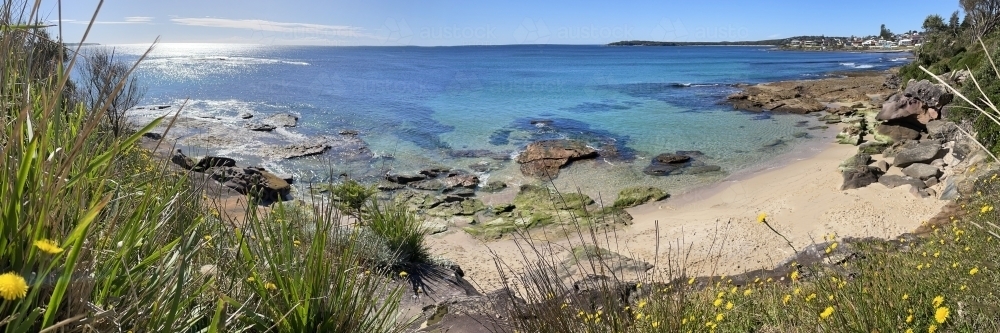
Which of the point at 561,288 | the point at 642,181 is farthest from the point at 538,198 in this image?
the point at 561,288

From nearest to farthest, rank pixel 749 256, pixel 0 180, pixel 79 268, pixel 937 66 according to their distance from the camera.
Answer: pixel 0 180 < pixel 79 268 < pixel 749 256 < pixel 937 66

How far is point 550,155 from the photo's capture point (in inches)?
790

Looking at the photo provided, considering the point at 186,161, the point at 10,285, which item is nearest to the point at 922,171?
the point at 186,161

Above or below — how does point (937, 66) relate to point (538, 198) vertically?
above

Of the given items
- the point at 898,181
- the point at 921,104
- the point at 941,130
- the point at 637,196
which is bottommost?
the point at 637,196

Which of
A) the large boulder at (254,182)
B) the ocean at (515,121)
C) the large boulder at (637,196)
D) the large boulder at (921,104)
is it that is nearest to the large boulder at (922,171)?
the ocean at (515,121)

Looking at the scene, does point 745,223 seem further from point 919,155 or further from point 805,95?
point 805,95

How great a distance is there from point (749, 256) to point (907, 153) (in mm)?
8889

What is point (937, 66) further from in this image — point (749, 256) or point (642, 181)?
point (749, 256)

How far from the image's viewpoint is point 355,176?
59.5ft

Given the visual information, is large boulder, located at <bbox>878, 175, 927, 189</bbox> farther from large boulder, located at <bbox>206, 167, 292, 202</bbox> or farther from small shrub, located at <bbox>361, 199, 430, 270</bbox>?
large boulder, located at <bbox>206, 167, 292, 202</bbox>

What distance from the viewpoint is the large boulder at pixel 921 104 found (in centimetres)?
2066

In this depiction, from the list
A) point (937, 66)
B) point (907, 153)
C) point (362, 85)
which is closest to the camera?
point (907, 153)

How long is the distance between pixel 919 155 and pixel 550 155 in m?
10.4
